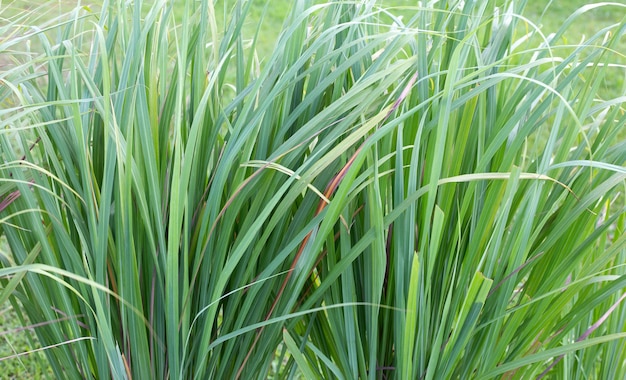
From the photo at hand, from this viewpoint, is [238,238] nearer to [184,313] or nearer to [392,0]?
[184,313]

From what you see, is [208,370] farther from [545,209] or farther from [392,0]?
[392,0]

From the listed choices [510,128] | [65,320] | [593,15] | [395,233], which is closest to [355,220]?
[395,233]

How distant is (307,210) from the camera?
901mm

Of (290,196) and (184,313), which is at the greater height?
(290,196)

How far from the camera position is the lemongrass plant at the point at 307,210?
81 cm

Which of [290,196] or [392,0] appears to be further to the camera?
[392,0]

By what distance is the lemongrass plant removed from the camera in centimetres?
81

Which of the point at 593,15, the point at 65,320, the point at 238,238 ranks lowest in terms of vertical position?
the point at 593,15

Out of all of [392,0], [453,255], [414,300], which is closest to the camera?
[414,300]

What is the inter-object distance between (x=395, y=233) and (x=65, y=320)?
0.47 meters

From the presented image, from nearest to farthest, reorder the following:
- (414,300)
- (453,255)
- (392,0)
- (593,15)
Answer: (414,300)
(453,255)
(392,0)
(593,15)

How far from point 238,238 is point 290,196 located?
0.31 ft

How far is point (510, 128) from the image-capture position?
83cm

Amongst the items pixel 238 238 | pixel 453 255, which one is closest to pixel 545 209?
pixel 453 255
